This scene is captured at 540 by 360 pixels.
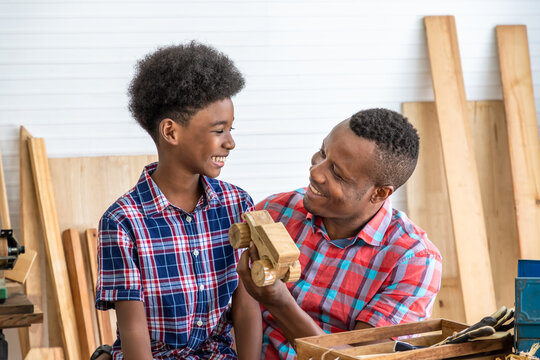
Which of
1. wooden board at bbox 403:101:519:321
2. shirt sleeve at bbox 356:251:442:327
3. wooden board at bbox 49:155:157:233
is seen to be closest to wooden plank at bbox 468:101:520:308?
wooden board at bbox 403:101:519:321

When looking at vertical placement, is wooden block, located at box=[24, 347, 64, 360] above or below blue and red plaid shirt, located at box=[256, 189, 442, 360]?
below

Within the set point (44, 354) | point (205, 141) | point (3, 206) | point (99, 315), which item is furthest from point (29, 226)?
point (205, 141)

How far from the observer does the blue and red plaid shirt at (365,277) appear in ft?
6.05

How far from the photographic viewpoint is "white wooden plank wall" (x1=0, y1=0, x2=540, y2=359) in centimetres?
330

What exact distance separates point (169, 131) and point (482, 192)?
94.6 inches

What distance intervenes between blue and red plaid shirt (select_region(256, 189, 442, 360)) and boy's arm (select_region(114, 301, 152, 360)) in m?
0.42

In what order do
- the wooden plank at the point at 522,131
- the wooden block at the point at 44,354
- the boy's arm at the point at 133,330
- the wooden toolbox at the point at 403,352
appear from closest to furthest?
the wooden toolbox at the point at 403,352, the boy's arm at the point at 133,330, the wooden block at the point at 44,354, the wooden plank at the point at 522,131

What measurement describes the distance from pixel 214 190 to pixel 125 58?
1.66 metres

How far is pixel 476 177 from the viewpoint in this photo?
142 inches

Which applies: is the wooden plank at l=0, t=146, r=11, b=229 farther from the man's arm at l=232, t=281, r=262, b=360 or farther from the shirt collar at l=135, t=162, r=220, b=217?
the man's arm at l=232, t=281, r=262, b=360

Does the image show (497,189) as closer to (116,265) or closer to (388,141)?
(388,141)

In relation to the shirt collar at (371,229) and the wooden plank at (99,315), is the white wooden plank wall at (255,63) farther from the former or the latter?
the shirt collar at (371,229)

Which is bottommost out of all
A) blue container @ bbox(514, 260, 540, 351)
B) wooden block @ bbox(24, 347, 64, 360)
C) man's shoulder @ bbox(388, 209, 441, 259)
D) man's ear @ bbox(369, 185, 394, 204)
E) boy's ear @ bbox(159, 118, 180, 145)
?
wooden block @ bbox(24, 347, 64, 360)

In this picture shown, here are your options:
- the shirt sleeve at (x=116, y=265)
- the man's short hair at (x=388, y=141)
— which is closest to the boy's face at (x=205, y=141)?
the shirt sleeve at (x=116, y=265)
